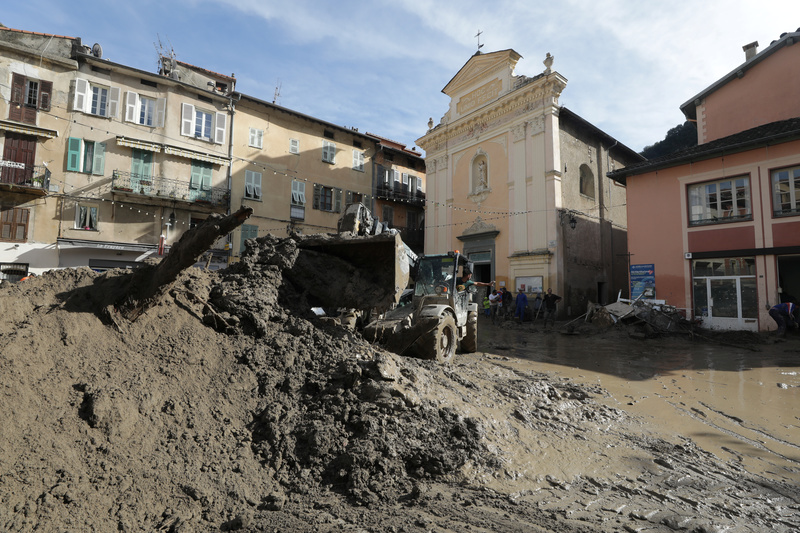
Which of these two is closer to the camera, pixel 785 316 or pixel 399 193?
pixel 785 316

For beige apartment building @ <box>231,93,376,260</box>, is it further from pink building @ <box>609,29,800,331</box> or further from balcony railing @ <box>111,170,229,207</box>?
pink building @ <box>609,29,800,331</box>

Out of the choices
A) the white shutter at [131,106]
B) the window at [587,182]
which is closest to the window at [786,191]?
the window at [587,182]

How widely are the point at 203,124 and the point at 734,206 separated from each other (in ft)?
80.3

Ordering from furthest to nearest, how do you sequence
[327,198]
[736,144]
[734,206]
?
A: 1. [327,198]
2. [734,206]
3. [736,144]

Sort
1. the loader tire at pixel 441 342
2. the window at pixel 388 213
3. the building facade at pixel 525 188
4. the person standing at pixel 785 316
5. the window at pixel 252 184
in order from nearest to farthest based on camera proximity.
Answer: the loader tire at pixel 441 342 < the person standing at pixel 785 316 < the building facade at pixel 525 188 < the window at pixel 252 184 < the window at pixel 388 213

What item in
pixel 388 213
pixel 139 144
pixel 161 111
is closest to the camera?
pixel 139 144

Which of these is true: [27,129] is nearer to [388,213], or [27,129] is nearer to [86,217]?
[86,217]

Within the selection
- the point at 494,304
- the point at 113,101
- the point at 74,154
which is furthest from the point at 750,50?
the point at 74,154

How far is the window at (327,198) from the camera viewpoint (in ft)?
86.6

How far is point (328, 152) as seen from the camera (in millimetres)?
27031

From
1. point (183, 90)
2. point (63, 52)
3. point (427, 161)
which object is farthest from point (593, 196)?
point (63, 52)

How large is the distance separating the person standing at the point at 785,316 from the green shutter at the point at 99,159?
27449 mm

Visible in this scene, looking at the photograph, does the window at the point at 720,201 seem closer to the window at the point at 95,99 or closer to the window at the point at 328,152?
the window at the point at 328,152

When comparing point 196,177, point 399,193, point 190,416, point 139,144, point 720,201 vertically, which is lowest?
point 190,416
